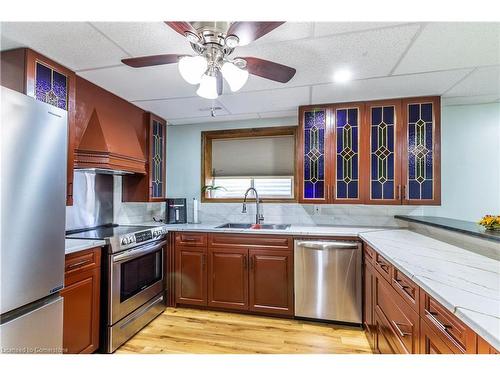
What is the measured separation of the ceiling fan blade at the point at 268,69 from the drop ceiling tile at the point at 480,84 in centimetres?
164

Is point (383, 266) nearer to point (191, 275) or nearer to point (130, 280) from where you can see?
point (191, 275)

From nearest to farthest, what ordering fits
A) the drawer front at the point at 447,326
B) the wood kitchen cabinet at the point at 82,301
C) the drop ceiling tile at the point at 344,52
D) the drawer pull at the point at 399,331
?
the drawer front at the point at 447,326
the drawer pull at the point at 399,331
the drop ceiling tile at the point at 344,52
the wood kitchen cabinet at the point at 82,301

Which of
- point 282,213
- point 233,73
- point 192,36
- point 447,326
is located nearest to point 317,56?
point 233,73

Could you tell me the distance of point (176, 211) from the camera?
10.8 ft

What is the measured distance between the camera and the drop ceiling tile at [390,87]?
215cm

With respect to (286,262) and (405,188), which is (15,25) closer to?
(286,262)

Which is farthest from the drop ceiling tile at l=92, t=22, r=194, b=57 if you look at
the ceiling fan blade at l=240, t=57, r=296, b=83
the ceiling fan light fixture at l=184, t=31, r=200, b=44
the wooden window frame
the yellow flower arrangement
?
the yellow flower arrangement

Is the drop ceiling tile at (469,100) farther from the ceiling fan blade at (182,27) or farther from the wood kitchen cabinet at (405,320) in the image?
the ceiling fan blade at (182,27)

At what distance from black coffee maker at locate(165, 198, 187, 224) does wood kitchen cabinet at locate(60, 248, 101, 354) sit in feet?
4.12

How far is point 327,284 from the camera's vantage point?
8.19ft

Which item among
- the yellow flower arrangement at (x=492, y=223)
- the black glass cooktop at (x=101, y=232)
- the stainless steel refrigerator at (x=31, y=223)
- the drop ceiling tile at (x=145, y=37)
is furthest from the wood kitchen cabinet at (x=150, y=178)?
the yellow flower arrangement at (x=492, y=223)
